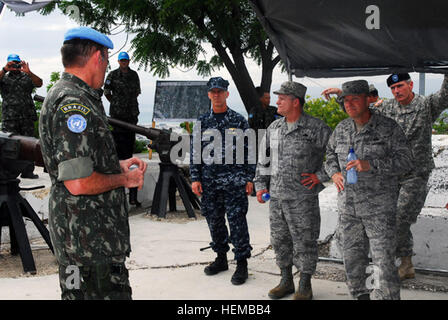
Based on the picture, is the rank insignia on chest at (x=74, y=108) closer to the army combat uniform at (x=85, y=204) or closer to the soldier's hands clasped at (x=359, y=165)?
the army combat uniform at (x=85, y=204)

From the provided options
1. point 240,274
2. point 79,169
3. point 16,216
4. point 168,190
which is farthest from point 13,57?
point 79,169

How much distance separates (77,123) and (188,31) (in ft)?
36.3

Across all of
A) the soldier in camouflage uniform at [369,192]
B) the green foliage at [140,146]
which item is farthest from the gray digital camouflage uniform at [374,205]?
the green foliage at [140,146]

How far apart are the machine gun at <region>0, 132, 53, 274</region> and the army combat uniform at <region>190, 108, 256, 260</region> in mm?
1588

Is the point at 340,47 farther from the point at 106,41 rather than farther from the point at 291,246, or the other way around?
the point at 106,41

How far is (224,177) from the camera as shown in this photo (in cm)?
528

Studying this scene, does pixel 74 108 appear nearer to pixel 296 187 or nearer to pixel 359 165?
Result: pixel 359 165

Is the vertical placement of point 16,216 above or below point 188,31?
below

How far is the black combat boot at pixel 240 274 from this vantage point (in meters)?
5.21

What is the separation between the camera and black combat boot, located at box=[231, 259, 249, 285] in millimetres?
5207

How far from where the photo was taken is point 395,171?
13.4 ft

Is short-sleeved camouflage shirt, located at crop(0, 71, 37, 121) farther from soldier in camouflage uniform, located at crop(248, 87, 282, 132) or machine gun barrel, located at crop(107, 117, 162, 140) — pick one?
→ soldier in camouflage uniform, located at crop(248, 87, 282, 132)

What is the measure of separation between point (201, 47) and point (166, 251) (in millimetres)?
9537
